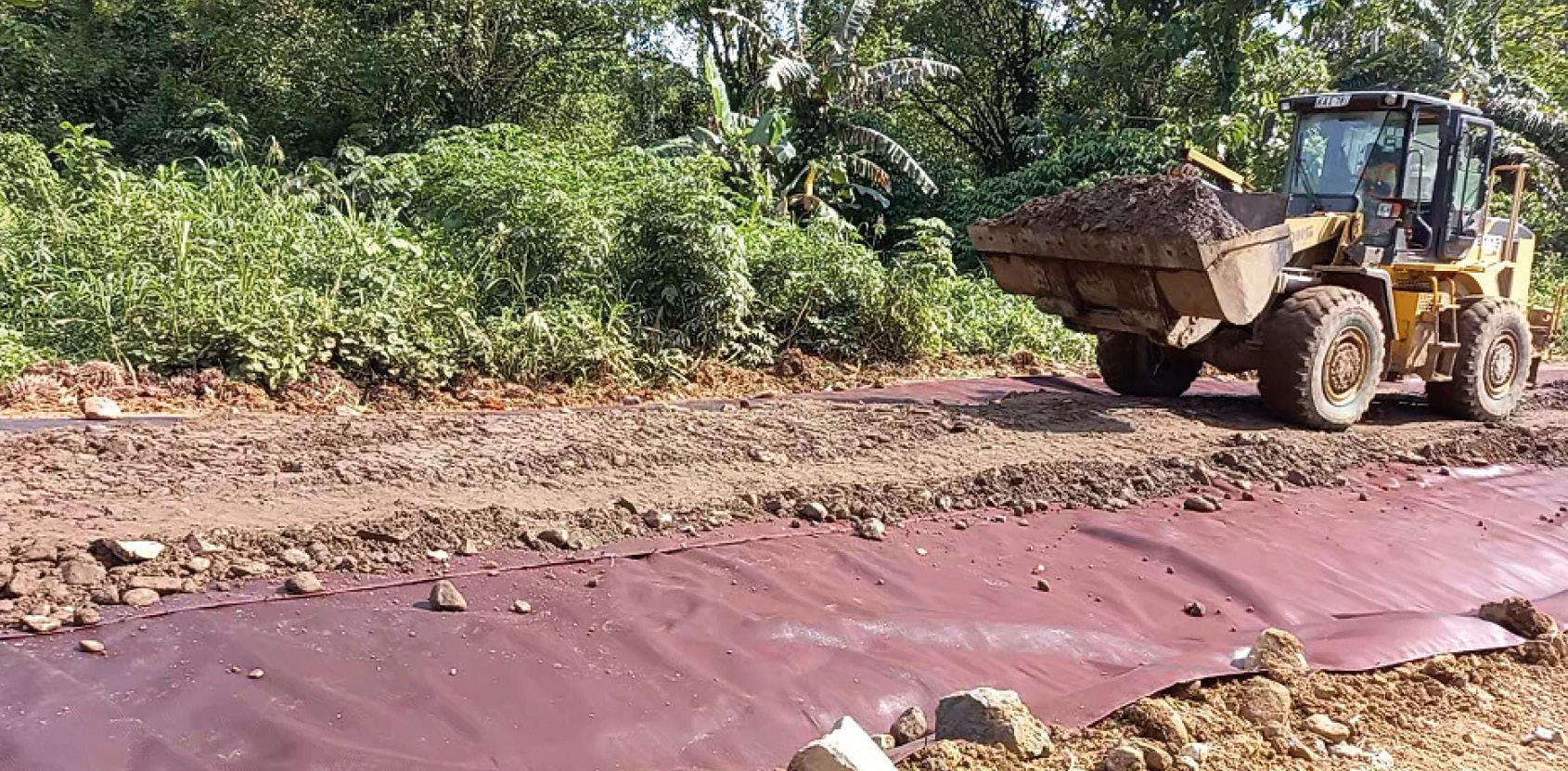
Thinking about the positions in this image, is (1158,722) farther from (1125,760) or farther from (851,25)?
(851,25)

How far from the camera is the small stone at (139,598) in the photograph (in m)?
3.35

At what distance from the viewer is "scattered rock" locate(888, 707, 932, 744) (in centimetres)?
315

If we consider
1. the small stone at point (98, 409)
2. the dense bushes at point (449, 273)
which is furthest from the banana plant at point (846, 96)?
the small stone at point (98, 409)

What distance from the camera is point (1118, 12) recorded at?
17.7 metres

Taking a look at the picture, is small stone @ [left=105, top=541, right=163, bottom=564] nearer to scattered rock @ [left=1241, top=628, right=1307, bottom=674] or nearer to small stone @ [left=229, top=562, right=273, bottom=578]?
small stone @ [left=229, top=562, right=273, bottom=578]

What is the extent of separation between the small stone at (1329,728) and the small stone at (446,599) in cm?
269

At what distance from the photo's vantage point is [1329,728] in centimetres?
336

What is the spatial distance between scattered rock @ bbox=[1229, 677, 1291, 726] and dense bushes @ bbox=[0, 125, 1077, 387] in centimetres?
596

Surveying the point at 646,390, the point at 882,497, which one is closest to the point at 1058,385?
the point at 646,390

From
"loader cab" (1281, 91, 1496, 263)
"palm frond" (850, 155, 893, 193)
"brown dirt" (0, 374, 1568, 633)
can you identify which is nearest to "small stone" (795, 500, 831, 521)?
"brown dirt" (0, 374, 1568, 633)

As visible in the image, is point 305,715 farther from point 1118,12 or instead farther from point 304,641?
point 1118,12

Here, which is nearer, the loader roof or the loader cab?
the loader roof

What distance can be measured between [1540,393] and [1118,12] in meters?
9.43

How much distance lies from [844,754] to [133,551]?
2.53 m
